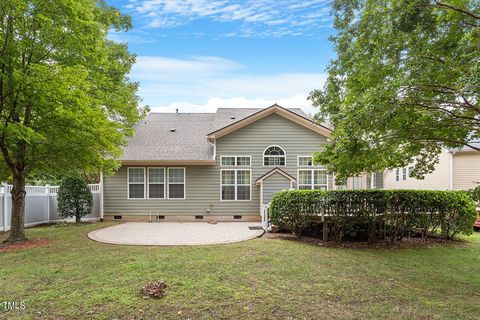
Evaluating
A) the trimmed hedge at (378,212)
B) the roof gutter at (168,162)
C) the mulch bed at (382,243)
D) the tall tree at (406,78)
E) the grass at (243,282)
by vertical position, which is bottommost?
the mulch bed at (382,243)

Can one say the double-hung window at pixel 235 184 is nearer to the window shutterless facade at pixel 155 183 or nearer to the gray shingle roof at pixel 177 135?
the gray shingle roof at pixel 177 135

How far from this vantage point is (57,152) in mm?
8648

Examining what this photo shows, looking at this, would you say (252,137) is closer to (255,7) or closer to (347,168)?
(255,7)

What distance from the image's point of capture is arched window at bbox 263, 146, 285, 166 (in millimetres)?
14617

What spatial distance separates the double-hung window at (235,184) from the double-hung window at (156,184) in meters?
2.96

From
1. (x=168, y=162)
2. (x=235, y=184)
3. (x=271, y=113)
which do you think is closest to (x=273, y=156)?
(x=271, y=113)

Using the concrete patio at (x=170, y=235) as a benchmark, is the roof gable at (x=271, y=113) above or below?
above

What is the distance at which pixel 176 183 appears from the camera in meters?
14.6

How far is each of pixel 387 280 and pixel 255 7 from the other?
27.2 ft

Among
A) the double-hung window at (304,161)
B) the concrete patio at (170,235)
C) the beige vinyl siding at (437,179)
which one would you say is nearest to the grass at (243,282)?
the concrete patio at (170,235)

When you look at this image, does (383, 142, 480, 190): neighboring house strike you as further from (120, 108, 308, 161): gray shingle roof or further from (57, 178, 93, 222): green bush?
(57, 178, 93, 222): green bush

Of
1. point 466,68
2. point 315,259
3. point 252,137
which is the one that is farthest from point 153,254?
point 252,137

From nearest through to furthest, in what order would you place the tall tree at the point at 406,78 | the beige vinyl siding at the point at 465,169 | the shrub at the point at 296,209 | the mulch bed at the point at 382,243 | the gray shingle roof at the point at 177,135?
the tall tree at the point at 406,78 → the mulch bed at the point at 382,243 → the shrub at the point at 296,209 → the gray shingle roof at the point at 177,135 → the beige vinyl siding at the point at 465,169

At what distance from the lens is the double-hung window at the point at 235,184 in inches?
575
